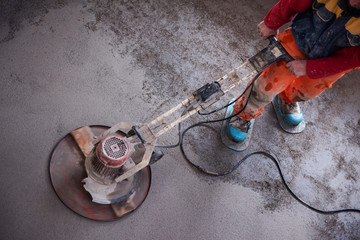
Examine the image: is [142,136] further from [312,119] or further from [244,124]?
[312,119]

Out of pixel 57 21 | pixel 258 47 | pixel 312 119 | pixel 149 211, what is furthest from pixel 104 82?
pixel 312 119

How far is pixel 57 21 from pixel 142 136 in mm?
1310

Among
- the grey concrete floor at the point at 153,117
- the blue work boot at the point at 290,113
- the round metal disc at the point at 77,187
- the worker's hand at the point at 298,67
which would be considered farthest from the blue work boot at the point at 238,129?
the round metal disc at the point at 77,187

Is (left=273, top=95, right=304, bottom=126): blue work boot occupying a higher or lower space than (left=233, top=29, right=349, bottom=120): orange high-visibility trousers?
lower

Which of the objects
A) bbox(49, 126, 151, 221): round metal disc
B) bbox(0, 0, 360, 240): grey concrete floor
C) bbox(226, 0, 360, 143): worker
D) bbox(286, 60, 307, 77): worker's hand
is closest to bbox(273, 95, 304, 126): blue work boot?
bbox(0, 0, 360, 240): grey concrete floor

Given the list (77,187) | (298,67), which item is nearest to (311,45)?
(298,67)

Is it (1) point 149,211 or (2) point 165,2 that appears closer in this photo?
(1) point 149,211

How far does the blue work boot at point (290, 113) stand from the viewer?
2114mm

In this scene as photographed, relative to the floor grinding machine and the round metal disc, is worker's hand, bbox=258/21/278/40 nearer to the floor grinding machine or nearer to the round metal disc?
the floor grinding machine

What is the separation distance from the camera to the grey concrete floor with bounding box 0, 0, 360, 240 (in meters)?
1.60

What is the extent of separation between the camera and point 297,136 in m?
2.16

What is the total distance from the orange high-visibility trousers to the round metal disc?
0.83 m

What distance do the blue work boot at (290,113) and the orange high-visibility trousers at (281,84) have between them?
19 cm

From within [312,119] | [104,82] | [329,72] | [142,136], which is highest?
[104,82]
